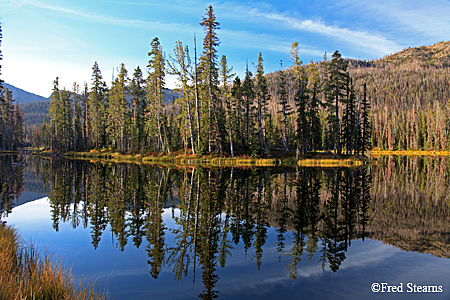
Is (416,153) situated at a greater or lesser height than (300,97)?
lesser

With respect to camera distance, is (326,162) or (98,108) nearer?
(326,162)

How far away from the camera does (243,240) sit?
31.4 ft

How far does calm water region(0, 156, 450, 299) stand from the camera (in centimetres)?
652

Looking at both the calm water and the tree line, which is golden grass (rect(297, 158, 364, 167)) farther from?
the calm water

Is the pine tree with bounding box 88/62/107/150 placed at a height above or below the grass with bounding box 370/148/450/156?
above

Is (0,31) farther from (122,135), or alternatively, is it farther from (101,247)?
(101,247)

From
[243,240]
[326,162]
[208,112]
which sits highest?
[208,112]

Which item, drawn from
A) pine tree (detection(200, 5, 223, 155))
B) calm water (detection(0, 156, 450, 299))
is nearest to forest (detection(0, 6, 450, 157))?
pine tree (detection(200, 5, 223, 155))

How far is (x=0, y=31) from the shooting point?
41188mm

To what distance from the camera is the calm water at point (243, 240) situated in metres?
6.52

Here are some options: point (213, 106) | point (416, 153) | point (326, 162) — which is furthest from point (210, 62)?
point (416, 153)

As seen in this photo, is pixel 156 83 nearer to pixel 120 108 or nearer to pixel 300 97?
pixel 120 108

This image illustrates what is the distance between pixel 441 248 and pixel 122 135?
5560 cm

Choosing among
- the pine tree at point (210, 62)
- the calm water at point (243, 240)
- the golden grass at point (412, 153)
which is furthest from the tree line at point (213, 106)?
the golden grass at point (412, 153)
